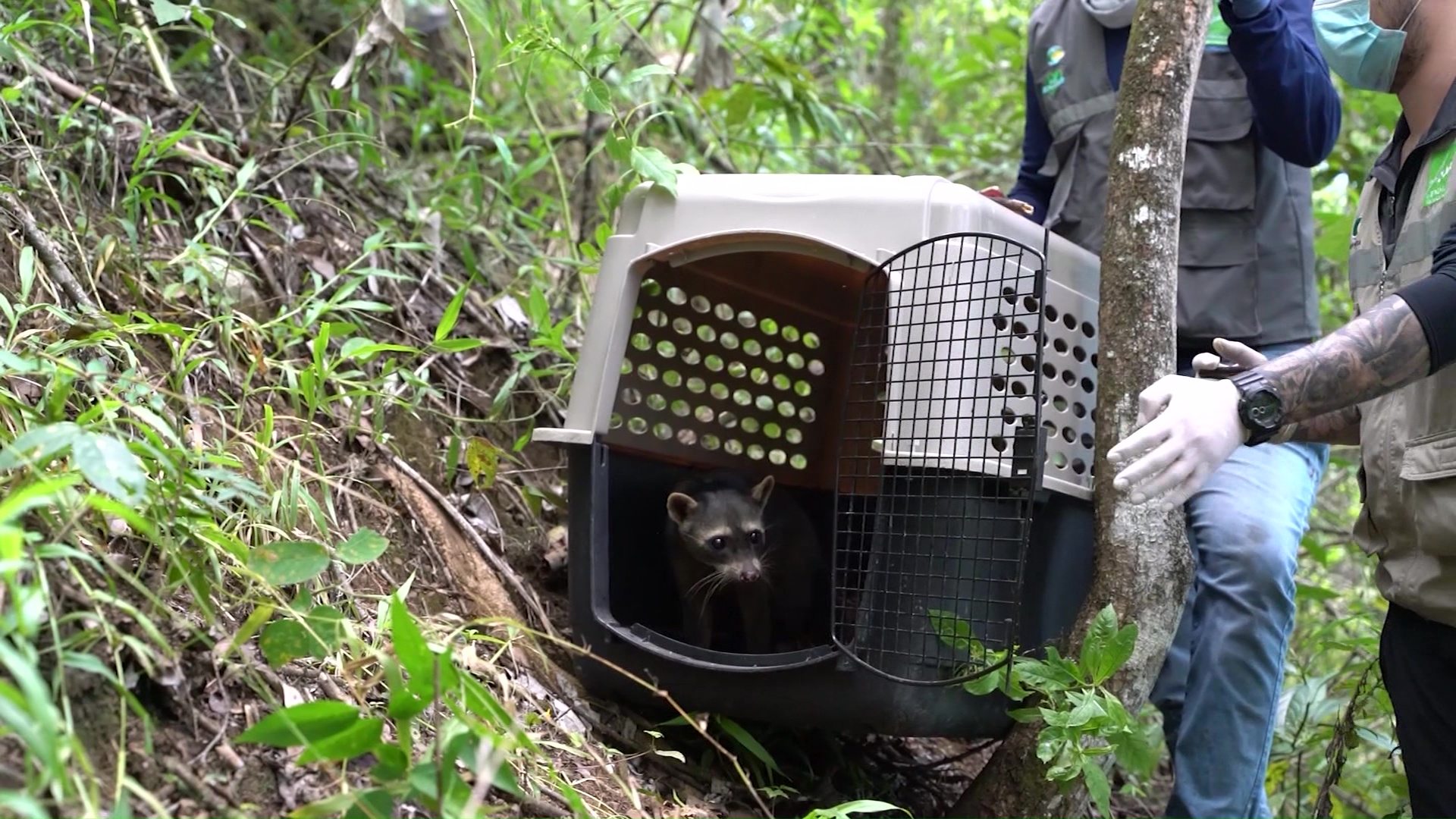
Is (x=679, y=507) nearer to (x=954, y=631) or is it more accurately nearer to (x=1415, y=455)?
(x=954, y=631)

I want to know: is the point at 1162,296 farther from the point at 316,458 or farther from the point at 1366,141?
the point at 1366,141

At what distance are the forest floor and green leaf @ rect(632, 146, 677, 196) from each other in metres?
0.90

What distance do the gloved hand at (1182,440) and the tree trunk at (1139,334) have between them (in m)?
0.32

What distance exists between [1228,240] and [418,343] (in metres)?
2.61

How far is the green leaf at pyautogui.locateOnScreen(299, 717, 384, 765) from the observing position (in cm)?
183

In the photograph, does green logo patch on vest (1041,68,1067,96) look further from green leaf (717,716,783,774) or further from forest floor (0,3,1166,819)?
green leaf (717,716,783,774)

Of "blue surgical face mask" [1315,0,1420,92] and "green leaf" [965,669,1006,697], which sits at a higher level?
"blue surgical face mask" [1315,0,1420,92]

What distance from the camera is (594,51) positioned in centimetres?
341

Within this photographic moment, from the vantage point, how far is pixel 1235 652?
271 cm

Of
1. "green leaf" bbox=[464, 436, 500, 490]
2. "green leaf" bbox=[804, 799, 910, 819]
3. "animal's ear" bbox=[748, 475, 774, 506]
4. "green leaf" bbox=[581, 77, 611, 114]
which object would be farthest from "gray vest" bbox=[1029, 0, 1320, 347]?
"green leaf" bbox=[464, 436, 500, 490]

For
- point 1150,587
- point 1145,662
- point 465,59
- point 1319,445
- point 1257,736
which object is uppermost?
point 465,59

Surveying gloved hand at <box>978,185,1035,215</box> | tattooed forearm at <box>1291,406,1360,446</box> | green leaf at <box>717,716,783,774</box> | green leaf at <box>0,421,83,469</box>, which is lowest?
green leaf at <box>717,716,783,774</box>

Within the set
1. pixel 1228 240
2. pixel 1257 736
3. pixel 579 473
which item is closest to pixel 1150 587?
pixel 1257 736

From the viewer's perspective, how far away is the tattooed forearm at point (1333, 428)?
283 cm
